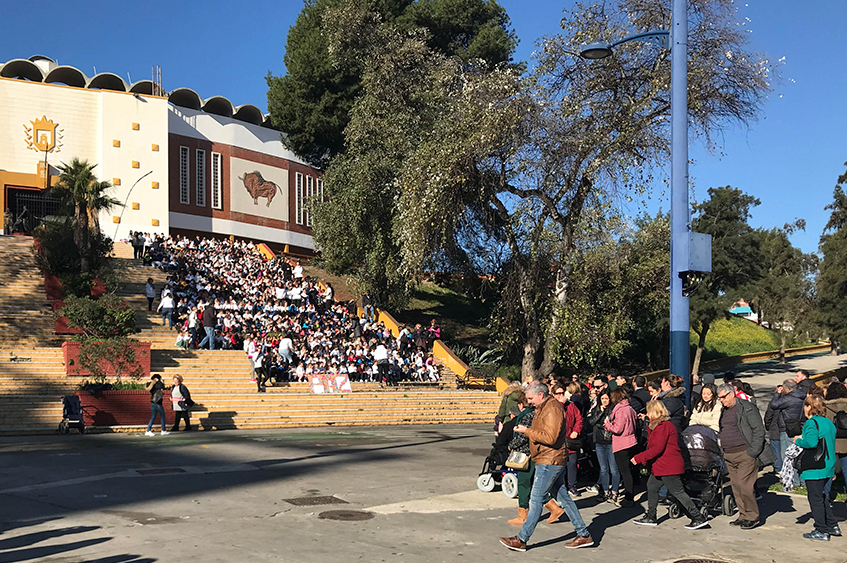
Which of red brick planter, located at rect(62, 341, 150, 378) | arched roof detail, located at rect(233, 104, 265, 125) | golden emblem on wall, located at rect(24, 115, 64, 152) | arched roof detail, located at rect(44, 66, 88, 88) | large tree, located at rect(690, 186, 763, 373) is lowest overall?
red brick planter, located at rect(62, 341, 150, 378)

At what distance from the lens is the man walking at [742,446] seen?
9742 millimetres

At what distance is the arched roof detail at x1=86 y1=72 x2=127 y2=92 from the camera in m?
44.2

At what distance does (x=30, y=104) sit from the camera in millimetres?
40812

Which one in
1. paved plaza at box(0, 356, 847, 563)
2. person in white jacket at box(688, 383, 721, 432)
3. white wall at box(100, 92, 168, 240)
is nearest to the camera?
paved plaza at box(0, 356, 847, 563)

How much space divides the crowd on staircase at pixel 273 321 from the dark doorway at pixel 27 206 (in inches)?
303

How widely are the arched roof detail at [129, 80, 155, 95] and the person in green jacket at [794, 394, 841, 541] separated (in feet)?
136

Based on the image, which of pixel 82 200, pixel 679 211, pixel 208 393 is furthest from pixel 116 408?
pixel 679 211

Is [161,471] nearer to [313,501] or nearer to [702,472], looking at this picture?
[313,501]

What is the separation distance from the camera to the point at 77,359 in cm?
2198

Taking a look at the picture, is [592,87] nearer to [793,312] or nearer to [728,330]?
[728,330]

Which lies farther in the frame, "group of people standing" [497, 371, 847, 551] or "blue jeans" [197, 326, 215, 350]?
"blue jeans" [197, 326, 215, 350]

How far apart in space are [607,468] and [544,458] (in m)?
3.49

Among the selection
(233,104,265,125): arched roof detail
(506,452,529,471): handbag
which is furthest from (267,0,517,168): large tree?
(506,452,529,471): handbag

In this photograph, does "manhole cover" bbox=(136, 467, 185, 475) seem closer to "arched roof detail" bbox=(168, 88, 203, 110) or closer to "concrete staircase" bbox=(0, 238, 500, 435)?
"concrete staircase" bbox=(0, 238, 500, 435)
